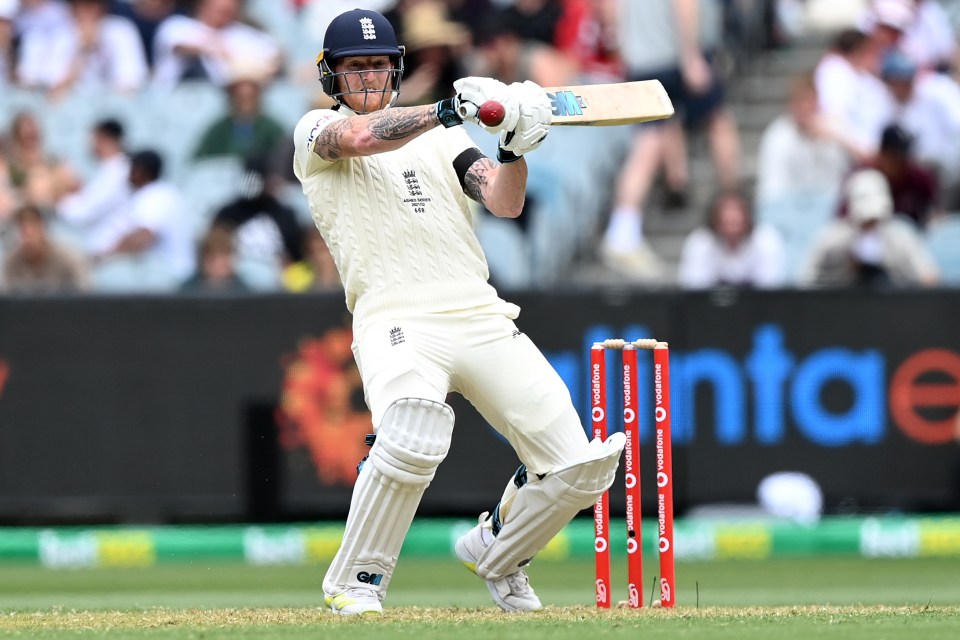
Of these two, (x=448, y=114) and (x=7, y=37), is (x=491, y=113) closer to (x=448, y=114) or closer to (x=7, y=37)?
(x=448, y=114)

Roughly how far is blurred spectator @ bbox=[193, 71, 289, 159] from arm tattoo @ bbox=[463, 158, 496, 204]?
4485 millimetres

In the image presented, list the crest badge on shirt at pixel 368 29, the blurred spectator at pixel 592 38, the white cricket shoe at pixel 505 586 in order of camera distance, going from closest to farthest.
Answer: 1. the crest badge on shirt at pixel 368 29
2. the white cricket shoe at pixel 505 586
3. the blurred spectator at pixel 592 38

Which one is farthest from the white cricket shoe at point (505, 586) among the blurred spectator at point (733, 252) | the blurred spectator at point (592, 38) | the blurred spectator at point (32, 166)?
the blurred spectator at point (32, 166)

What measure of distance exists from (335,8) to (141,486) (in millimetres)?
3601

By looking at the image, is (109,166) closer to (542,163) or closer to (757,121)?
(542,163)

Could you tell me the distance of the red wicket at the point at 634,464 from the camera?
504 cm

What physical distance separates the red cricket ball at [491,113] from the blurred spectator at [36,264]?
4.78 metres

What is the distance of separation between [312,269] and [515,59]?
6.16 feet

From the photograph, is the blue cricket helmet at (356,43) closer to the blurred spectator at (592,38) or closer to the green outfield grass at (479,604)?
the green outfield grass at (479,604)

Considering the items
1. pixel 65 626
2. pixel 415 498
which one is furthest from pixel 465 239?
pixel 65 626

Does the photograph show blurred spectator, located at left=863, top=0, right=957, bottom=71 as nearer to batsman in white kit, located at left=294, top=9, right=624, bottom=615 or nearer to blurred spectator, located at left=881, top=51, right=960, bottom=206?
blurred spectator, located at left=881, top=51, right=960, bottom=206

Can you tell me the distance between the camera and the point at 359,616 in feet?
16.2

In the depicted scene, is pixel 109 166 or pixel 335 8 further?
pixel 335 8

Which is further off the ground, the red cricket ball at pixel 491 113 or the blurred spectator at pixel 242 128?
the red cricket ball at pixel 491 113
